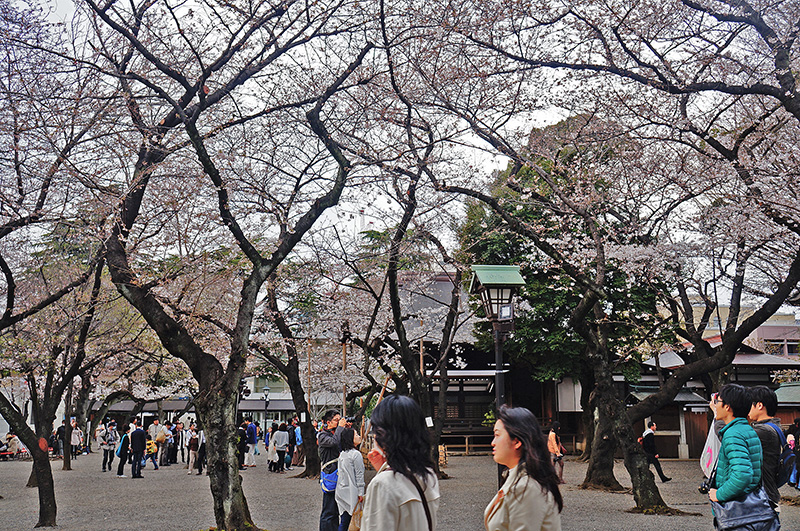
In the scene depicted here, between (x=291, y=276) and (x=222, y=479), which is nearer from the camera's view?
(x=222, y=479)

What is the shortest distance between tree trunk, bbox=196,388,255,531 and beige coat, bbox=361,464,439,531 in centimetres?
534

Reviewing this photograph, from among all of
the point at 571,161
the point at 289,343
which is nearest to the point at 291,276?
the point at 289,343

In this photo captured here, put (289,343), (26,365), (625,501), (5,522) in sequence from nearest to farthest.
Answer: (5,522) → (625,501) → (26,365) → (289,343)

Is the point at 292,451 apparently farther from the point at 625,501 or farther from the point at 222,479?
the point at 222,479

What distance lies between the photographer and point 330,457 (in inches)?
293

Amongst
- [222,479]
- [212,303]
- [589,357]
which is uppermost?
[212,303]

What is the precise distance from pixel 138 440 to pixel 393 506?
61.3ft

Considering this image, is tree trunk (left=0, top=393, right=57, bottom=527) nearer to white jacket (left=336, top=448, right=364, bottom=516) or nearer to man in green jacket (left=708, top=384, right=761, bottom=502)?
white jacket (left=336, top=448, right=364, bottom=516)

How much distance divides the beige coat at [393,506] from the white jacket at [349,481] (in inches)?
142

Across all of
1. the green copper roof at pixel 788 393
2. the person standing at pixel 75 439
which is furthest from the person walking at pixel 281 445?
the green copper roof at pixel 788 393

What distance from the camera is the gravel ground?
10.3 meters

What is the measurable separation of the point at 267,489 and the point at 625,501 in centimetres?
814

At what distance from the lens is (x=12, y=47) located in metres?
8.08

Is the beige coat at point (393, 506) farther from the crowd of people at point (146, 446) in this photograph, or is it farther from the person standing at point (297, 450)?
the person standing at point (297, 450)
